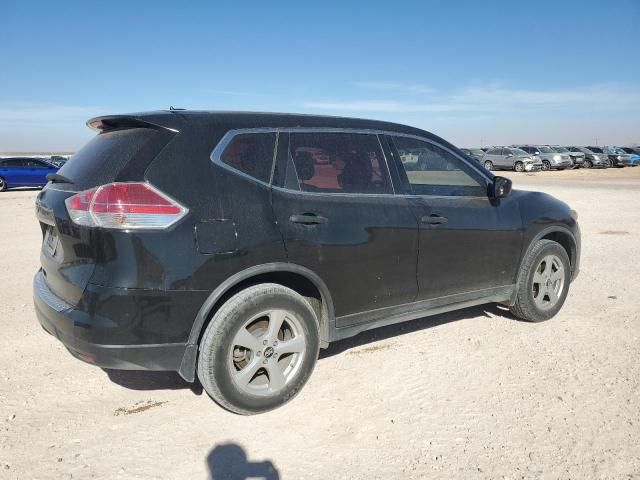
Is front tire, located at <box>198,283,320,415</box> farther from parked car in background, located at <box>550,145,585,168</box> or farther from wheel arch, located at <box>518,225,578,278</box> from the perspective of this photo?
parked car in background, located at <box>550,145,585,168</box>

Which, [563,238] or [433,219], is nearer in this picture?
[433,219]

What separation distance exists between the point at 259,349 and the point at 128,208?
1117 mm

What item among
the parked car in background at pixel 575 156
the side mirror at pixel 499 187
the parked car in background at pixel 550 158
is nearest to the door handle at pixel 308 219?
the side mirror at pixel 499 187

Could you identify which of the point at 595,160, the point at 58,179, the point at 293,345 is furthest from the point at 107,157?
the point at 595,160

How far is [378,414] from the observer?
3.17 metres

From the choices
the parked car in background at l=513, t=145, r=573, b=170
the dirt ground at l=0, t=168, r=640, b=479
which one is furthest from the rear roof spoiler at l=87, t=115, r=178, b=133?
the parked car in background at l=513, t=145, r=573, b=170

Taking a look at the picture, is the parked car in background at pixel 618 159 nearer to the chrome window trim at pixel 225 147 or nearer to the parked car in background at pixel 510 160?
the parked car in background at pixel 510 160

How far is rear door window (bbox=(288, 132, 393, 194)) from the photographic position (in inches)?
133

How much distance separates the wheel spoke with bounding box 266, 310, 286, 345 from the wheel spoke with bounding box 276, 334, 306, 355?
0.25 feet

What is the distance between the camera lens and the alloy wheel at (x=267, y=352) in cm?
309

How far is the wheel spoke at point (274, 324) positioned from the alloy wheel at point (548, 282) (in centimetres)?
258

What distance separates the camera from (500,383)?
3.55 m

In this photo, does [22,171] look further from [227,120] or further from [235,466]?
[235,466]

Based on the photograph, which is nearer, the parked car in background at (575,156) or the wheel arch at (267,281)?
the wheel arch at (267,281)
